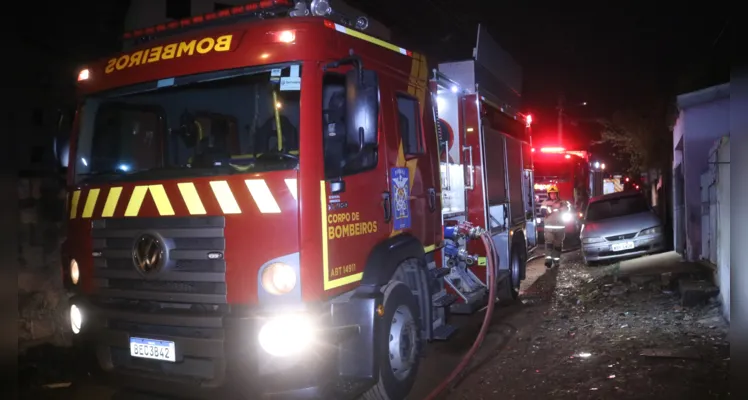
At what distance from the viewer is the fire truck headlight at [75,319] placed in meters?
4.17

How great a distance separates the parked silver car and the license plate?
10616mm

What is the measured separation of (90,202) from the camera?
4184 millimetres

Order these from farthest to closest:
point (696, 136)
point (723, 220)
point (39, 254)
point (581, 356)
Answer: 1. point (696, 136)
2. point (39, 254)
3. point (723, 220)
4. point (581, 356)

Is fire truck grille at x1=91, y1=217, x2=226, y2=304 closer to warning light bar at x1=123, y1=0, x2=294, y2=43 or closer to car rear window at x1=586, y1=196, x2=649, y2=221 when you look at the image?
warning light bar at x1=123, y1=0, x2=294, y2=43

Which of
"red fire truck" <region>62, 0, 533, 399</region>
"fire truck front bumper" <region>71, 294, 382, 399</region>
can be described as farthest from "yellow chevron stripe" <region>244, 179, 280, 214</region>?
"fire truck front bumper" <region>71, 294, 382, 399</region>

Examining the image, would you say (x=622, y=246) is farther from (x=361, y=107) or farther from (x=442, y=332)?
(x=361, y=107)

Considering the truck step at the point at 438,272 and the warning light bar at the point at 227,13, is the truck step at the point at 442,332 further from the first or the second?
the warning light bar at the point at 227,13

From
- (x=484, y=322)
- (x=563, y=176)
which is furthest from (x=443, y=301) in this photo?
(x=563, y=176)

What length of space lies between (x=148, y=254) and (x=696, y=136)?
1076 cm

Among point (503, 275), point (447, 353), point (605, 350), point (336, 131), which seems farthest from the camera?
point (503, 275)

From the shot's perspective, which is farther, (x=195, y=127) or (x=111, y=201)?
(x=195, y=127)

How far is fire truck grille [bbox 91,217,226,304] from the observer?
143 inches

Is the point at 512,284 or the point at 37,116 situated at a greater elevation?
the point at 37,116

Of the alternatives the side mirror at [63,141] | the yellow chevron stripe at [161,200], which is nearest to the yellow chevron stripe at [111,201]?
the yellow chevron stripe at [161,200]
